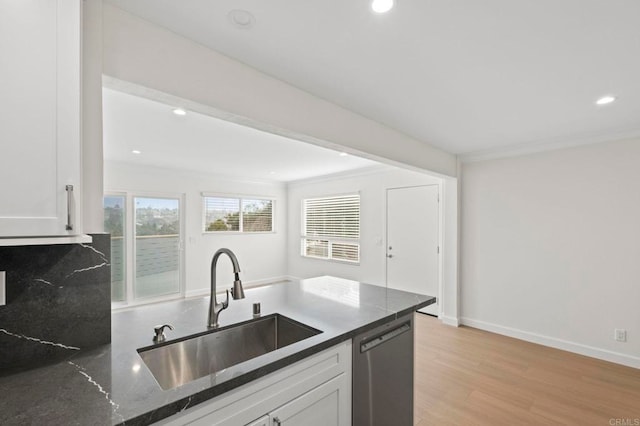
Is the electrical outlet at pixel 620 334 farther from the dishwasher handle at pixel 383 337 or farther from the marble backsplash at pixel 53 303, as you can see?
the marble backsplash at pixel 53 303

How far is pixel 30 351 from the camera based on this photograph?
1.11 m

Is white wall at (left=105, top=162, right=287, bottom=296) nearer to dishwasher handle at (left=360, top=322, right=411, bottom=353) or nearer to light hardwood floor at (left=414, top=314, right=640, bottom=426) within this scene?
light hardwood floor at (left=414, top=314, right=640, bottom=426)

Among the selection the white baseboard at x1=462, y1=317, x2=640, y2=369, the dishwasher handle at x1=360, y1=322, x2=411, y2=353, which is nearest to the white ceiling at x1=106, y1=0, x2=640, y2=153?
the dishwasher handle at x1=360, y1=322, x2=411, y2=353

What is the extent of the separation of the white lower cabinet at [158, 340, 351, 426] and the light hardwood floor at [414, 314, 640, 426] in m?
1.17

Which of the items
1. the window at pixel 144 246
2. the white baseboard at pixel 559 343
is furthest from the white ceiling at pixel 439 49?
the window at pixel 144 246

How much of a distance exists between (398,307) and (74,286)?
65.3 inches

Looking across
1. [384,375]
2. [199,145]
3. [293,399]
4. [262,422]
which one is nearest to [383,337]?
[384,375]

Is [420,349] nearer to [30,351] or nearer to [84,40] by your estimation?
[30,351]

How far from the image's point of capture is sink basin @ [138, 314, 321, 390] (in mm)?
1297

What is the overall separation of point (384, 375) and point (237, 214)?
5.05 metres

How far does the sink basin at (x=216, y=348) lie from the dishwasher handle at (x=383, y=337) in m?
0.29

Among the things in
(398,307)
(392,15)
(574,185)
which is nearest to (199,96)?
(392,15)

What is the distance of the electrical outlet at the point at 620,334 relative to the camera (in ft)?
9.59

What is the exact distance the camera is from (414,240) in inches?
180
